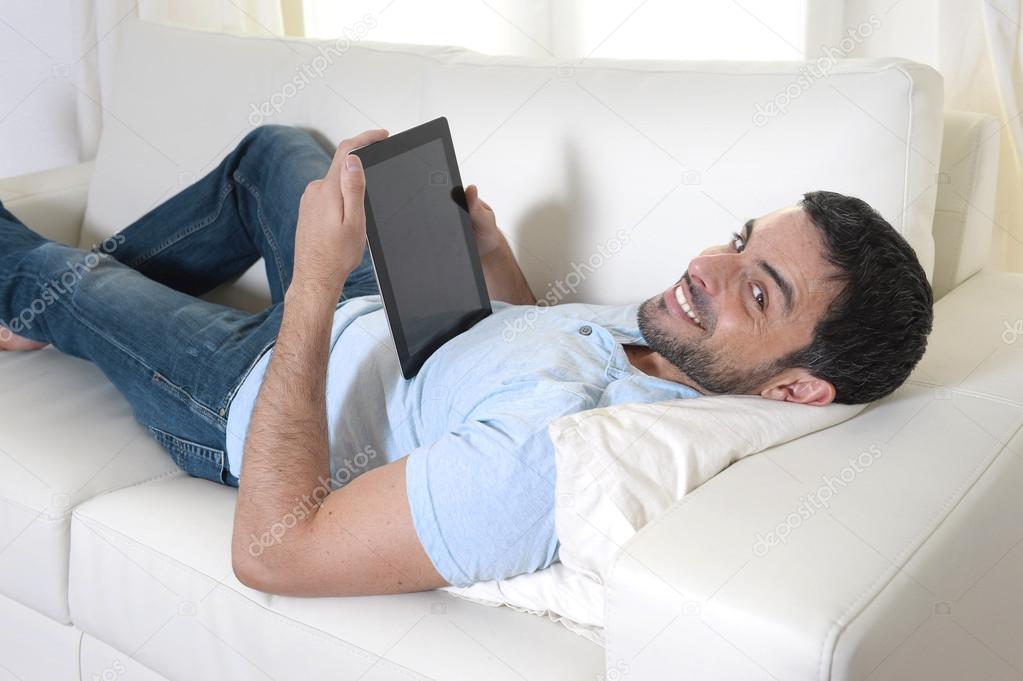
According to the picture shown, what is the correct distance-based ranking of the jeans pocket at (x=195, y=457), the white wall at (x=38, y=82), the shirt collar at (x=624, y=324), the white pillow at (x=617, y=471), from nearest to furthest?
the white pillow at (x=617, y=471), the shirt collar at (x=624, y=324), the jeans pocket at (x=195, y=457), the white wall at (x=38, y=82)

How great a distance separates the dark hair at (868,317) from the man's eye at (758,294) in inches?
2.8

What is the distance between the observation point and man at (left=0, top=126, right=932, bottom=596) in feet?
3.64

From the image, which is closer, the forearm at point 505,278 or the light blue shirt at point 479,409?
the light blue shirt at point 479,409

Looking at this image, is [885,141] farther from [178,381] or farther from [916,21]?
[178,381]

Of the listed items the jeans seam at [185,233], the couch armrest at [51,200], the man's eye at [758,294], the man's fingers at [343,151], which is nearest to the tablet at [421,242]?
the man's fingers at [343,151]

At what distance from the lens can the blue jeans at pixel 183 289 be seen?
60.7 inches

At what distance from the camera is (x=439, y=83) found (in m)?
1.69

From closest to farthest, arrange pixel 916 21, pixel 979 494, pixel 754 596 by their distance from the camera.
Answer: pixel 754 596 → pixel 979 494 → pixel 916 21

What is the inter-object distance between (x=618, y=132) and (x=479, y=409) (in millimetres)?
467

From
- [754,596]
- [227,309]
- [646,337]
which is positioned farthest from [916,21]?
[754,596]

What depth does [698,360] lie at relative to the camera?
126cm

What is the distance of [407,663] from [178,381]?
2.15ft

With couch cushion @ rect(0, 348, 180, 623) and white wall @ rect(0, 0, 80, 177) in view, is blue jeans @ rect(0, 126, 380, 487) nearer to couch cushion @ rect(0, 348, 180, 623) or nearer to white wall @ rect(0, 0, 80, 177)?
couch cushion @ rect(0, 348, 180, 623)

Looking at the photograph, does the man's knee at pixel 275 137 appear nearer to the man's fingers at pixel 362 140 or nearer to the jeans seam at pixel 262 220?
the jeans seam at pixel 262 220
